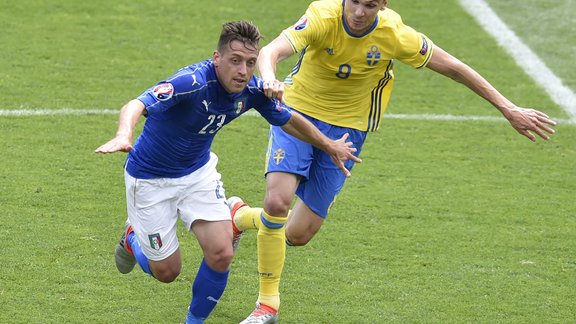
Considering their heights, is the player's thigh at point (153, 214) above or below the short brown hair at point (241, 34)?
below

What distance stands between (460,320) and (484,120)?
4872 millimetres

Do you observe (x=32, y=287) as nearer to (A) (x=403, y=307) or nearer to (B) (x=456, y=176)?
(A) (x=403, y=307)

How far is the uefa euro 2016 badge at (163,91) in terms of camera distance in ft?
20.5

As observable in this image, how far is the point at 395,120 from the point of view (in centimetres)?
1173

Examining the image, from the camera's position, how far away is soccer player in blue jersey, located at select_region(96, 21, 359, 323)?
6.54 meters

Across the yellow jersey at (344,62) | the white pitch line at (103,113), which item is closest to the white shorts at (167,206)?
the yellow jersey at (344,62)

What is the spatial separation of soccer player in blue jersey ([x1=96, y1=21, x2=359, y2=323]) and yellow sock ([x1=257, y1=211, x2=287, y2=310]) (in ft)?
1.40

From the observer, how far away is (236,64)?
6.50 metres

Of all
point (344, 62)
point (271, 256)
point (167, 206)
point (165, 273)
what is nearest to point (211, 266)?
point (165, 273)

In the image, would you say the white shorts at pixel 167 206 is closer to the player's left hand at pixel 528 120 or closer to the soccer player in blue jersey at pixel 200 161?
the soccer player in blue jersey at pixel 200 161

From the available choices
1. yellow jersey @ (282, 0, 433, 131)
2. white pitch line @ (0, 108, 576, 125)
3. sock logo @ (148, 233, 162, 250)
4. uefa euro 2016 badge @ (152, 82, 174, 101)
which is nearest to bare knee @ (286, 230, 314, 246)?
yellow jersey @ (282, 0, 433, 131)

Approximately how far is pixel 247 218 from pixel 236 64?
5.85 feet

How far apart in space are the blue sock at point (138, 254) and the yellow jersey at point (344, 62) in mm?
1425

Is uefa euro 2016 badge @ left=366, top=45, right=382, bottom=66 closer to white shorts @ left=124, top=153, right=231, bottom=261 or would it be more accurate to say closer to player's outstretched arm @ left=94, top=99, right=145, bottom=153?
white shorts @ left=124, top=153, right=231, bottom=261
